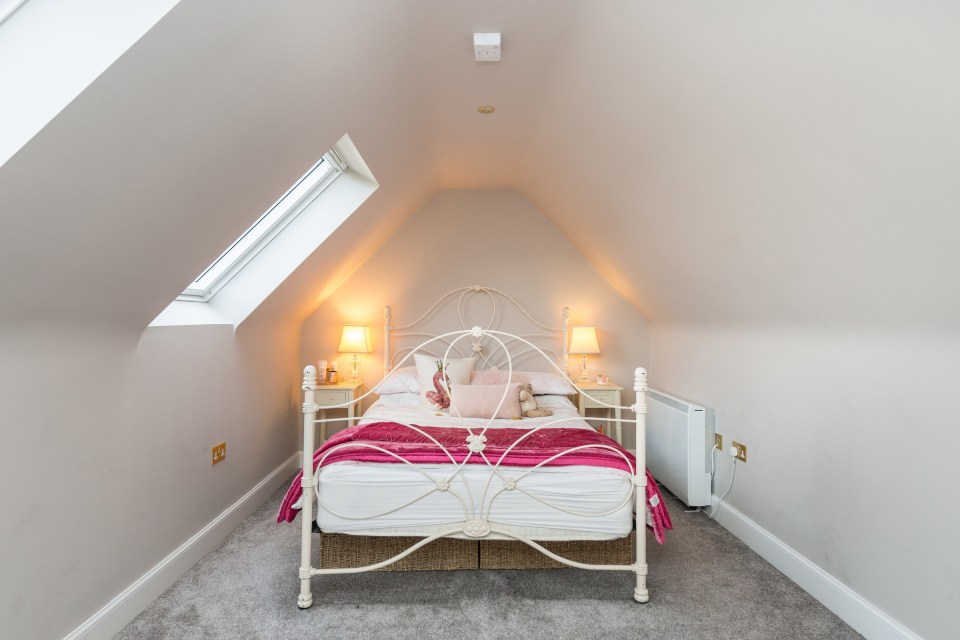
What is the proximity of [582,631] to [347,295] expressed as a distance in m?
3.15

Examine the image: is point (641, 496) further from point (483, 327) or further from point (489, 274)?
point (489, 274)

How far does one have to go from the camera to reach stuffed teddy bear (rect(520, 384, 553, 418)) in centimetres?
367

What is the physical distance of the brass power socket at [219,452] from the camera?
3.07m

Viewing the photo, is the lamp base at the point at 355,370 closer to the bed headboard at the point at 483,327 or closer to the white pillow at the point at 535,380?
the bed headboard at the point at 483,327

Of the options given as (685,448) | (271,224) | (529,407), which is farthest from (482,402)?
(271,224)

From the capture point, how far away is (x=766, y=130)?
187cm

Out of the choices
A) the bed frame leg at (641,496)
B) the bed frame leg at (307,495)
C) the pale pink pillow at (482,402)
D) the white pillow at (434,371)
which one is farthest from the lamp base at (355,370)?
the bed frame leg at (641,496)

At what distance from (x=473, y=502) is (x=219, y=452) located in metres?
1.49

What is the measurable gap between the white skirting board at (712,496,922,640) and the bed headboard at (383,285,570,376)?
6.16ft

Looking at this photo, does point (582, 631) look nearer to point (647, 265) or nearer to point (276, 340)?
point (647, 265)

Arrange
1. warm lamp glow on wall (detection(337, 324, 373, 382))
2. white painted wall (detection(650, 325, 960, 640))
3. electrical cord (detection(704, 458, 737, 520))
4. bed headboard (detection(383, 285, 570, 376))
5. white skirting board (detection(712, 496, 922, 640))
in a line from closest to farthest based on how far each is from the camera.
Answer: white painted wall (detection(650, 325, 960, 640)) → white skirting board (detection(712, 496, 922, 640)) → electrical cord (detection(704, 458, 737, 520)) → warm lamp glow on wall (detection(337, 324, 373, 382)) → bed headboard (detection(383, 285, 570, 376))

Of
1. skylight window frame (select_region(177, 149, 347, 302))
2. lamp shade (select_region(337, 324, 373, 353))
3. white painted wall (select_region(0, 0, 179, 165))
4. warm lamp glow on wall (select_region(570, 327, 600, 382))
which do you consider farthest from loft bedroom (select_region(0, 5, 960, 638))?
warm lamp glow on wall (select_region(570, 327, 600, 382))

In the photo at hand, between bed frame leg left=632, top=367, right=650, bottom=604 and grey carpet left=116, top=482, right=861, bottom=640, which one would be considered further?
bed frame leg left=632, top=367, right=650, bottom=604

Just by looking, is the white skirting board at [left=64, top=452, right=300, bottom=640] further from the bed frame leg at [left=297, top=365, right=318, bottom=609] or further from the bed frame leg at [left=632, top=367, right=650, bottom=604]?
the bed frame leg at [left=632, top=367, right=650, bottom=604]
